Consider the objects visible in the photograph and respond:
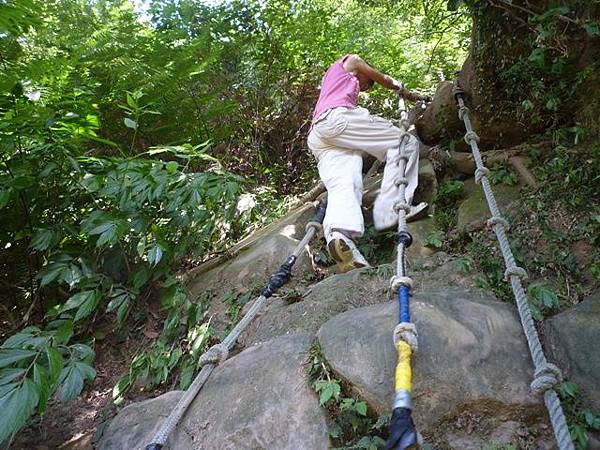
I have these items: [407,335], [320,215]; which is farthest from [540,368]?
[320,215]

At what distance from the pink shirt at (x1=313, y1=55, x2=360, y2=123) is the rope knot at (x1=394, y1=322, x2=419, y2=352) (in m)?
2.52

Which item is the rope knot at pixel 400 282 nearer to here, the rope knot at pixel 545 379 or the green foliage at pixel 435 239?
the rope knot at pixel 545 379

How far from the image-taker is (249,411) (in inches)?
74.6

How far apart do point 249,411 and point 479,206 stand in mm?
2366

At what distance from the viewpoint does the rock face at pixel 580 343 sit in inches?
67.1

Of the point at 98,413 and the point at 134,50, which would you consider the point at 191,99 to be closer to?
the point at 134,50

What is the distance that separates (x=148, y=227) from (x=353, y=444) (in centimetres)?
203

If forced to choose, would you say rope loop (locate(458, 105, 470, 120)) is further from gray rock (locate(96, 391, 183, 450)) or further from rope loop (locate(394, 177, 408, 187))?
gray rock (locate(96, 391, 183, 450))

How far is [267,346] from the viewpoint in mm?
2283

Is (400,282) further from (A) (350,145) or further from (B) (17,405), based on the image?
(A) (350,145)

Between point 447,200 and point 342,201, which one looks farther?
point 447,200

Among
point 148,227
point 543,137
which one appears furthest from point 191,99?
point 543,137

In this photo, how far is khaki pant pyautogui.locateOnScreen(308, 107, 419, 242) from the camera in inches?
145

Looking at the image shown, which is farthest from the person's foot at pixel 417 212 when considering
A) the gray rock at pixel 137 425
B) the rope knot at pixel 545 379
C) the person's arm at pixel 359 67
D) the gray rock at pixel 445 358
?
the gray rock at pixel 137 425
